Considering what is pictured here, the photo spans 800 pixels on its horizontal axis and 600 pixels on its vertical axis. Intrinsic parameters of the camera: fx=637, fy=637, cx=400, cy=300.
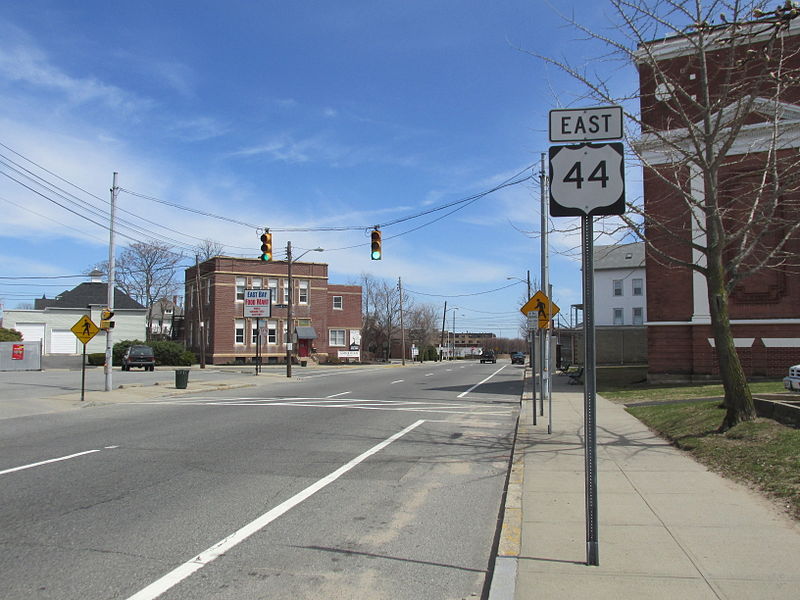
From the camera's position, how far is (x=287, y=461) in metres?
9.34

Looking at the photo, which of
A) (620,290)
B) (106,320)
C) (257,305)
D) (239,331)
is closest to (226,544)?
(106,320)

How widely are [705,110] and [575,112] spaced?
21.0 feet

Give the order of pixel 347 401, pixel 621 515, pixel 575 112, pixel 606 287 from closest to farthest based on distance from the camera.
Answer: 1. pixel 575 112
2. pixel 621 515
3. pixel 347 401
4. pixel 606 287

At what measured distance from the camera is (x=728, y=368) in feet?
34.7

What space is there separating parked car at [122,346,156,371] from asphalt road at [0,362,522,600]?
30.2 metres

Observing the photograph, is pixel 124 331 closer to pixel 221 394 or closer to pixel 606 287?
pixel 221 394

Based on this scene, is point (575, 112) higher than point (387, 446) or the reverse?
higher

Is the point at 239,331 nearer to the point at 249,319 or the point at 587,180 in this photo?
the point at 249,319

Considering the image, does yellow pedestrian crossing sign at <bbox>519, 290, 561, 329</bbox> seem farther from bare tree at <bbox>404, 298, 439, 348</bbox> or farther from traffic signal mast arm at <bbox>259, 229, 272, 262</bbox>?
bare tree at <bbox>404, 298, 439, 348</bbox>

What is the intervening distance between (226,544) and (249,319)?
54.1 meters

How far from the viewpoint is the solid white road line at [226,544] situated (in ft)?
14.7

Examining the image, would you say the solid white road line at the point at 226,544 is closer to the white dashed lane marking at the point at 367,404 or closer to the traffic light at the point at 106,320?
the white dashed lane marking at the point at 367,404

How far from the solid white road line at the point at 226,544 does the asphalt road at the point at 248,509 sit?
0.02 metres

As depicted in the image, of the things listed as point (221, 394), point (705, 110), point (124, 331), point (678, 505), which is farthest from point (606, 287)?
point (678, 505)
